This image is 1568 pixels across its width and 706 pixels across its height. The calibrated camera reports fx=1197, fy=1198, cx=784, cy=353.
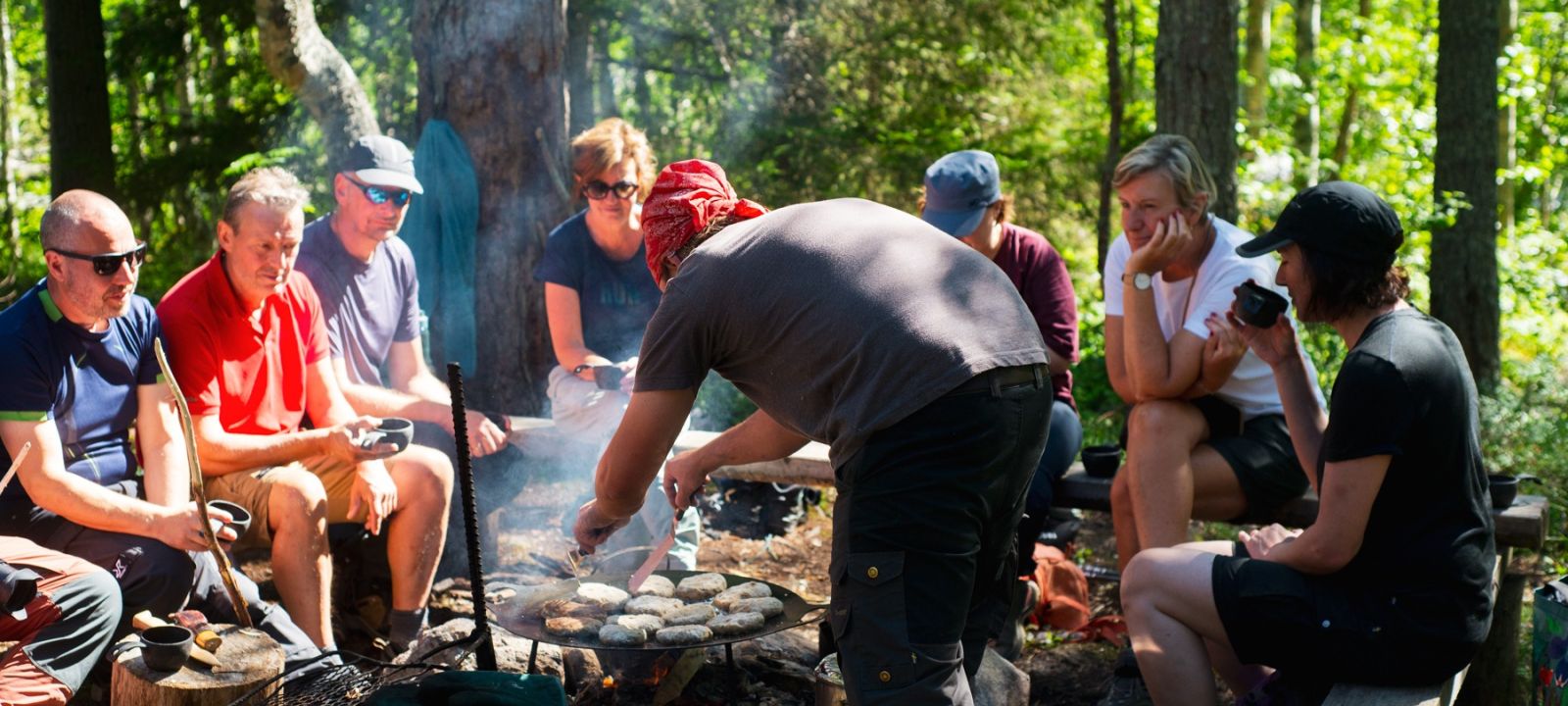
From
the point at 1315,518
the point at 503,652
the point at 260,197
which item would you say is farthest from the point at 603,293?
the point at 1315,518

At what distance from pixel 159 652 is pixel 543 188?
367 cm

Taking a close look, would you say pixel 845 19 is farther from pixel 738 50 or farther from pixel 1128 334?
pixel 1128 334

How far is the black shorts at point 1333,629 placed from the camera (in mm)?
2809

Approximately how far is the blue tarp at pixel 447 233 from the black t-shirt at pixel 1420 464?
4.26m

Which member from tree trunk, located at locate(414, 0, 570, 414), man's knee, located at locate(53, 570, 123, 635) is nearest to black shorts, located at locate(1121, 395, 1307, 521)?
man's knee, located at locate(53, 570, 123, 635)

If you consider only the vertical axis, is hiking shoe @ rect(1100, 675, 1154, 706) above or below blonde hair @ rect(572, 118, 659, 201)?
below

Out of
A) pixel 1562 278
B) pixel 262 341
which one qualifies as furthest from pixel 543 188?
pixel 1562 278

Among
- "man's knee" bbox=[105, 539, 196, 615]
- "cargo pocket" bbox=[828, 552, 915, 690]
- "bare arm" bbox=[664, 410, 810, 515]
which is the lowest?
"man's knee" bbox=[105, 539, 196, 615]

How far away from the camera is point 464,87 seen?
609 cm

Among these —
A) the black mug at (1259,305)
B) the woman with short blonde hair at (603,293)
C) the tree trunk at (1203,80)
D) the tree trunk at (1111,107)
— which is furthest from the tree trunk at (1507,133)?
the woman with short blonde hair at (603,293)

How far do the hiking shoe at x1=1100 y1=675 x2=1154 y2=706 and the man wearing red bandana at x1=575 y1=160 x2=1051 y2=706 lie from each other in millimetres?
1449

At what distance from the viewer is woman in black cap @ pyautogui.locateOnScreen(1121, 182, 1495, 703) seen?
2734mm

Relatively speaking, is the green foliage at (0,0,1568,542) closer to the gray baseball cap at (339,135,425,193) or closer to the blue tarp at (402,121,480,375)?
the blue tarp at (402,121,480,375)

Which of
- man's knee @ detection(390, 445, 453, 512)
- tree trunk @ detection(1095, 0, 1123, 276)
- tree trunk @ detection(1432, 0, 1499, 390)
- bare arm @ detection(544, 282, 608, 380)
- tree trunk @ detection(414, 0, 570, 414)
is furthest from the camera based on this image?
tree trunk @ detection(1095, 0, 1123, 276)
